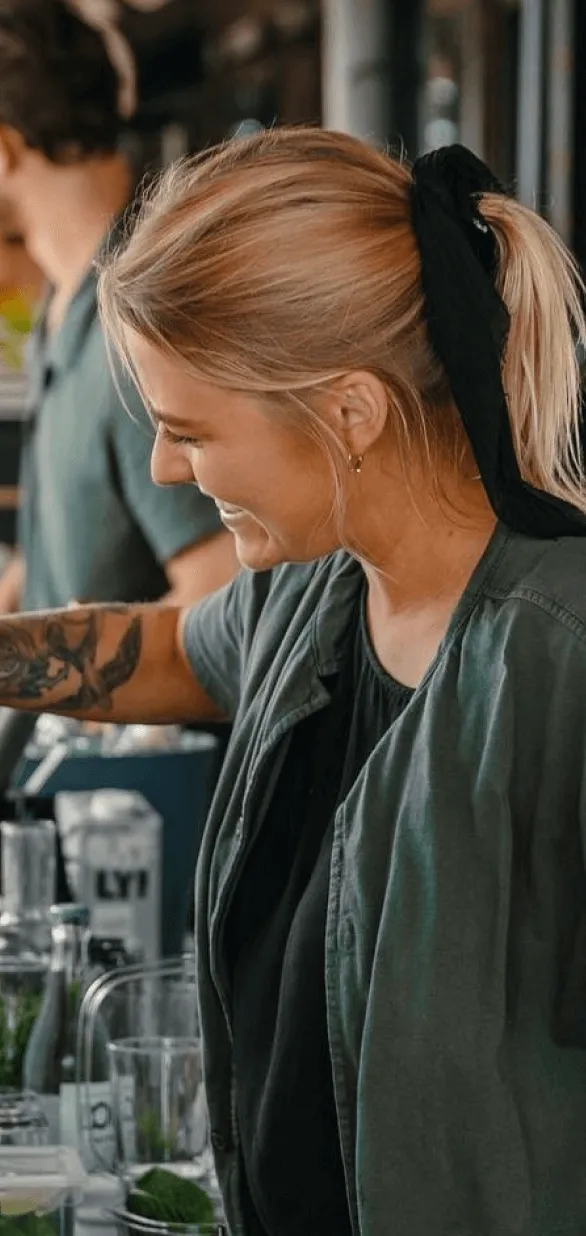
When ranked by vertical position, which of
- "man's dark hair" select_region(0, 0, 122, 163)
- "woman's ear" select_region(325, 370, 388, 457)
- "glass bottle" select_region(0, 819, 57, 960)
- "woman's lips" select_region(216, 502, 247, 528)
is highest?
"man's dark hair" select_region(0, 0, 122, 163)

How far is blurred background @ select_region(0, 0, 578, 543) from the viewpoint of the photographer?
4.14 metres

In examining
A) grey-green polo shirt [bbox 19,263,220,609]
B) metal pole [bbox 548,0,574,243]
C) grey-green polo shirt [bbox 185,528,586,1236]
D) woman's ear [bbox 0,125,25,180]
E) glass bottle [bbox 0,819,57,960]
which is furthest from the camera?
metal pole [bbox 548,0,574,243]

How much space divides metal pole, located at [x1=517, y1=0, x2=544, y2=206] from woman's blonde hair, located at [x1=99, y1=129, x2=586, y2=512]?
277 cm

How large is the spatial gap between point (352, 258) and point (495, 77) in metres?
4.11

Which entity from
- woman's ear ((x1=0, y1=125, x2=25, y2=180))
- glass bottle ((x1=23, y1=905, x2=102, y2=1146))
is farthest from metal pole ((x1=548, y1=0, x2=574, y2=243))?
glass bottle ((x1=23, y1=905, x2=102, y2=1146))

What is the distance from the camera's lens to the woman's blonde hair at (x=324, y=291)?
1.44m

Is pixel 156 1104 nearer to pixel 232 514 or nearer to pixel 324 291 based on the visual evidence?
pixel 232 514

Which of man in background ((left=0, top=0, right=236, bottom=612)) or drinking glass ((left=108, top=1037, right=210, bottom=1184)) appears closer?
drinking glass ((left=108, top=1037, right=210, bottom=1184))

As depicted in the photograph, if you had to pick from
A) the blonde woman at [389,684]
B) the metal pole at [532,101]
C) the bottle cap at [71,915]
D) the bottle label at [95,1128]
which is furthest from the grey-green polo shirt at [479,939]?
the metal pole at [532,101]

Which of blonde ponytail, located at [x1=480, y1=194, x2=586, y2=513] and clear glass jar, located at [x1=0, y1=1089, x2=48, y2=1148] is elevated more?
blonde ponytail, located at [x1=480, y1=194, x2=586, y2=513]

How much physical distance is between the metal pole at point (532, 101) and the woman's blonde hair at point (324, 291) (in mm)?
2765

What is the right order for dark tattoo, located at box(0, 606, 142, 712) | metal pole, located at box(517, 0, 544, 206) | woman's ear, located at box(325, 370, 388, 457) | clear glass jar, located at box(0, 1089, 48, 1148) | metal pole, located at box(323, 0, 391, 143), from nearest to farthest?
woman's ear, located at box(325, 370, 388, 457) < clear glass jar, located at box(0, 1089, 48, 1148) < dark tattoo, located at box(0, 606, 142, 712) < metal pole, located at box(517, 0, 544, 206) < metal pole, located at box(323, 0, 391, 143)

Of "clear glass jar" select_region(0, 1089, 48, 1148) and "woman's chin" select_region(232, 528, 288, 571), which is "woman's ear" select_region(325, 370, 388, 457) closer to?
"woman's chin" select_region(232, 528, 288, 571)

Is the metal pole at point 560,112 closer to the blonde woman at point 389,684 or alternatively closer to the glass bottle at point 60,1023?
the glass bottle at point 60,1023
